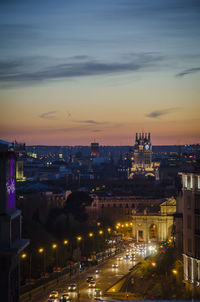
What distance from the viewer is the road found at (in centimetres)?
3051

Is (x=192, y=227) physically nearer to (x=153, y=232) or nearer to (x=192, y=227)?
(x=192, y=227)

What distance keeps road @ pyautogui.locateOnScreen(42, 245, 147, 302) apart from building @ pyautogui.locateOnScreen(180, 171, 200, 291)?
5.06 metres

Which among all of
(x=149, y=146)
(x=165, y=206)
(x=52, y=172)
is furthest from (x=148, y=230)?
(x=149, y=146)

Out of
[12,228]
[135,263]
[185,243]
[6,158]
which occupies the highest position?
[6,158]

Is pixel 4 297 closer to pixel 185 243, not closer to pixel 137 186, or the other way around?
pixel 185 243

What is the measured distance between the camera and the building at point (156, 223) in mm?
63562

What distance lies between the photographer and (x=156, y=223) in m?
64.9

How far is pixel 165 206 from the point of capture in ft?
211

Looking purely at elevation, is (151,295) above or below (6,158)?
below

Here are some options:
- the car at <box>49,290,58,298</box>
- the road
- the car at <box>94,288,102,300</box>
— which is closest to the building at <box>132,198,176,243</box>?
the road

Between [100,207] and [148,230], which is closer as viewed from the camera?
[148,230]

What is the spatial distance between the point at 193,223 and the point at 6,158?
1400 centimetres

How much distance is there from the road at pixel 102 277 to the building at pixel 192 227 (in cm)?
506

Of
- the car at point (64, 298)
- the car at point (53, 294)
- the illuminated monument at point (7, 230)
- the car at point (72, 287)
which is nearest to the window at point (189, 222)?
the car at point (64, 298)
